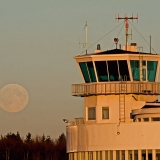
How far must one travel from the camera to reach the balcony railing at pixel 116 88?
7931cm

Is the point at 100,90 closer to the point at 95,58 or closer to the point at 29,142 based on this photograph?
the point at 95,58

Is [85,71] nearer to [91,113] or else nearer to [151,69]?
[91,113]

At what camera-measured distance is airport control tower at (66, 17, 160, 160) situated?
255 feet

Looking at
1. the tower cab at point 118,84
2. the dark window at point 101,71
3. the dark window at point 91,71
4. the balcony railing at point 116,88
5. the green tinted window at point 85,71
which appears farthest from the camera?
the green tinted window at point 85,71

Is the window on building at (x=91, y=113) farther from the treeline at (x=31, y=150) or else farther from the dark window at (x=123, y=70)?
the treeline at (x=31, y=150)

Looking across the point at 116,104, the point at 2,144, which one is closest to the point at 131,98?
the point at 116,104

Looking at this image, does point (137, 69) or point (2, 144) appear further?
point (2, 144)

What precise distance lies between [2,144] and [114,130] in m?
93.4

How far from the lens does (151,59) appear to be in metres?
80.8

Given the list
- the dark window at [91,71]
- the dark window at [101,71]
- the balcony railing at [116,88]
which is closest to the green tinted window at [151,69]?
the balcony railing at [116,88]

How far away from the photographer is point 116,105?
8000cm

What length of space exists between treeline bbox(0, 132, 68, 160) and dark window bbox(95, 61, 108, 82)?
3380 inches

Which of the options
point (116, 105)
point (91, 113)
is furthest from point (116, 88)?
point (91, 113)

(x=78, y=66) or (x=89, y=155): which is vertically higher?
(x=78, y=66)
